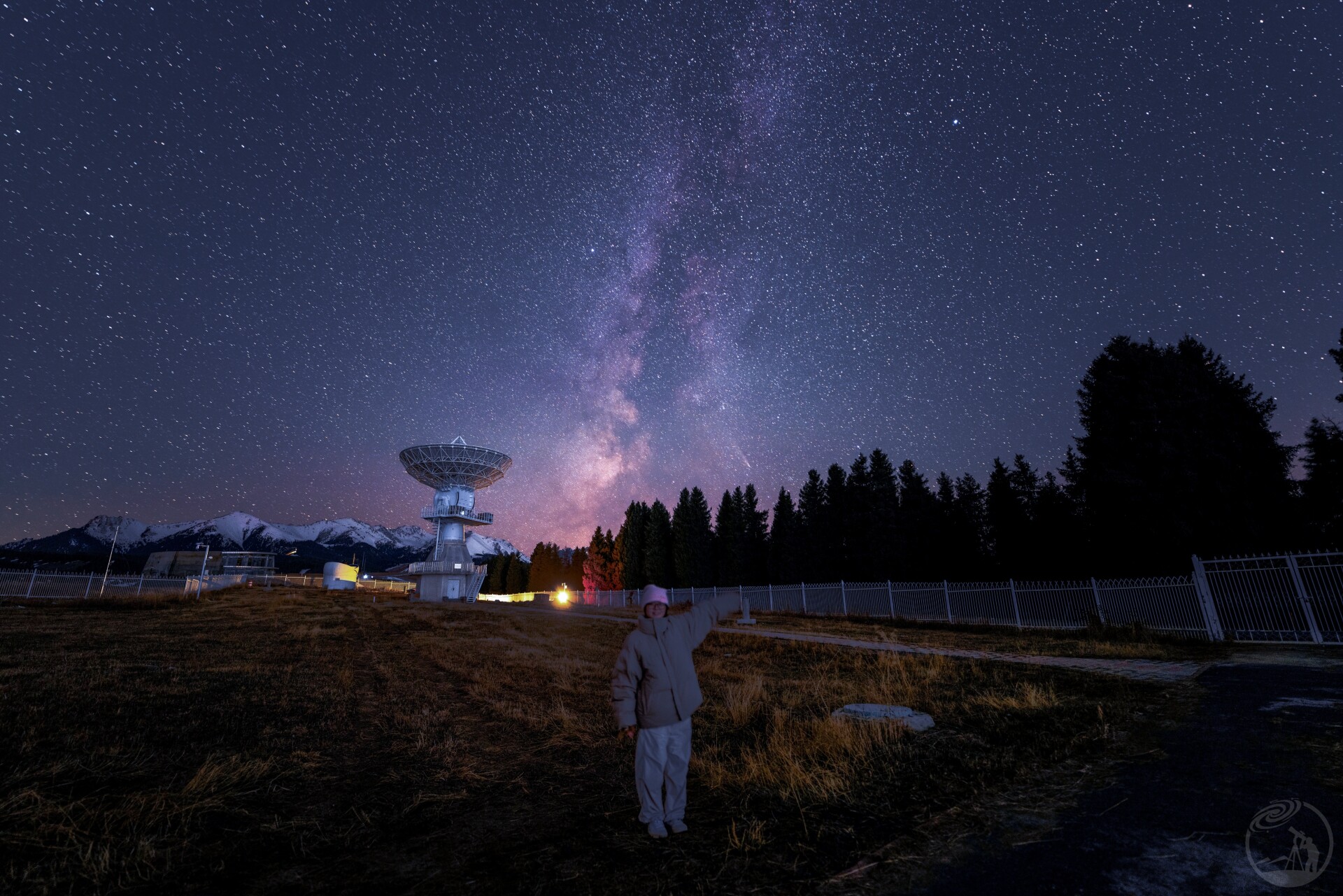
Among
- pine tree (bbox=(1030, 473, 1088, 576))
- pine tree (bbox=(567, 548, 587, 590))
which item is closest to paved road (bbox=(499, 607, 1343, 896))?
pine tree (bbox=(1030, 473, 1088, 576))

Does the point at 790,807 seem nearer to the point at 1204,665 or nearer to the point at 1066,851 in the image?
the point at 1066,851

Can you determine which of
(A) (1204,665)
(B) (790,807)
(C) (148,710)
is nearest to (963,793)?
(B) (790,807)

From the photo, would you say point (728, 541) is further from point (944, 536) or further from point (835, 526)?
point (944, 536)

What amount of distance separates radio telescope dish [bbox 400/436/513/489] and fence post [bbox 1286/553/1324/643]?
52636 millimetres

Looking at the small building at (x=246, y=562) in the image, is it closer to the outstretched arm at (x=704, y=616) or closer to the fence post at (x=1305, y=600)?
the outstretched arm at (x=704, y=616)

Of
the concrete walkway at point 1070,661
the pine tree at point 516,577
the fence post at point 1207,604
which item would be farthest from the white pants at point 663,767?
the pine tree at point 516,577

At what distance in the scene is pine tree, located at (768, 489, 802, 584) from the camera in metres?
40.4

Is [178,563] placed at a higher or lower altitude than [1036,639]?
higher

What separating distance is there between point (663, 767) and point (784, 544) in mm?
39993

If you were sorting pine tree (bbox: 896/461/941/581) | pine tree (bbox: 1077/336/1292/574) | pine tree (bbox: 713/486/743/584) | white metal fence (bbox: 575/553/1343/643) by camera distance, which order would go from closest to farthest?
white metal fence (bbox: 575/553/1343/643) < pine tree (bbox: 1077/336/1292/574) < pine tree (bbox: 896/461/941/581) < pine tree (bbox: 713/486/743/584)

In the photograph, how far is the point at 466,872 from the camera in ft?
10.4

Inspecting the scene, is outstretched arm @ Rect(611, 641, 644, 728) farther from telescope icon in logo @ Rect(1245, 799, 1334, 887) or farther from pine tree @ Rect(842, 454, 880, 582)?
pine tree @ Rect(842, 454, 880, 582)

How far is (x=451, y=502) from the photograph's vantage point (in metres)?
54.0

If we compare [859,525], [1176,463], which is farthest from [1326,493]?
[859,525]
